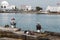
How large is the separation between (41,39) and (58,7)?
13040cm

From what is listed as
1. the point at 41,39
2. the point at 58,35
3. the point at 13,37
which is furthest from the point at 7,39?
the point at 58,35

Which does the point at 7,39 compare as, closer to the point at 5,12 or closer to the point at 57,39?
the point at 57,39

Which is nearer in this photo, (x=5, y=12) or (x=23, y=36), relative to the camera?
(x=23, y=36)

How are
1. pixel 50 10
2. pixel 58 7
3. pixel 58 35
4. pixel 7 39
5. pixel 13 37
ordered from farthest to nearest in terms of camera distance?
pixel 58 7 < pixel 50 10 < pixel 58 35 < pixel 13 37 < pixel 7 39

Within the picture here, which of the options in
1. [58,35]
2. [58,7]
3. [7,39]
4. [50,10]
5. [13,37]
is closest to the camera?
[7,39]

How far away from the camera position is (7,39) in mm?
14227

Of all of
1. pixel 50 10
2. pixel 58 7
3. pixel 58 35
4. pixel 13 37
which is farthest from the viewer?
pixel 58 7

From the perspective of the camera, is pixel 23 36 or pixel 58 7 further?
pixel 58 7

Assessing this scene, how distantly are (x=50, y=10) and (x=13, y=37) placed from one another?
12065 centimetres

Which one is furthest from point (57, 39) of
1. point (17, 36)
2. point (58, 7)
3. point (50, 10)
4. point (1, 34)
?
point (58, 7)

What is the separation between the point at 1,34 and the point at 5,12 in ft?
425

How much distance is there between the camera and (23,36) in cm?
1527

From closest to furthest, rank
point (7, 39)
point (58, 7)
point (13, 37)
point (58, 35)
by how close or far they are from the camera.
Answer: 1. point (7, 39)
2. point (13, 37)
3. point (58, 35)
4. point (58, 7)

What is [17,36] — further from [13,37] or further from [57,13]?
[57,13]
